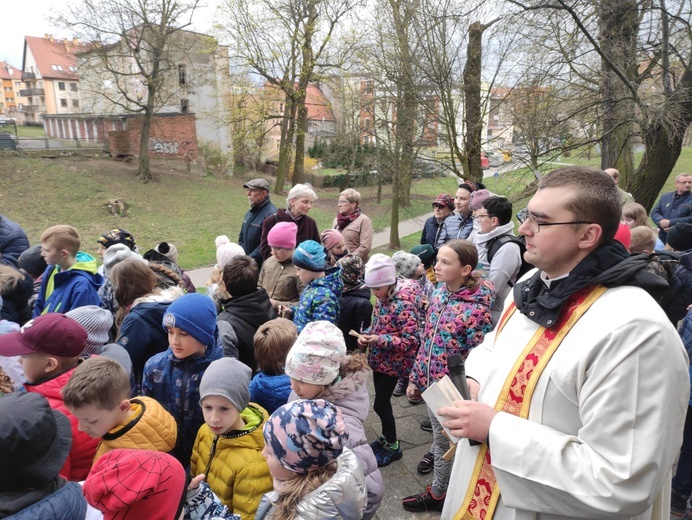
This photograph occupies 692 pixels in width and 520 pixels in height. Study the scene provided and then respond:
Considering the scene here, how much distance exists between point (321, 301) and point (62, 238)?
2.35 metres

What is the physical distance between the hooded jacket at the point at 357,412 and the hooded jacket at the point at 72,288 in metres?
2.19

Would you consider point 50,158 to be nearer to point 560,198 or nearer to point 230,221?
point 230,221

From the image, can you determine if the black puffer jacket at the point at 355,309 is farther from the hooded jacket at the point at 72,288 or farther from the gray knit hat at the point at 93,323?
the hooded jacket at the point at 72,288

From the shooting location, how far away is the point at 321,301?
351 cm

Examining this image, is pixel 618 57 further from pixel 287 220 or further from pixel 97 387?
pixel 97 387

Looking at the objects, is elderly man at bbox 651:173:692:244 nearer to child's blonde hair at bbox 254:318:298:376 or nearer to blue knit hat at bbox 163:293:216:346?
child's blonde hair at bbox 254:318:298:376

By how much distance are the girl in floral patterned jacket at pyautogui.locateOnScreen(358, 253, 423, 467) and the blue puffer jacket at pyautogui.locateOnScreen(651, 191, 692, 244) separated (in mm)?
5843

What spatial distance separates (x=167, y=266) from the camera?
14.0 ft

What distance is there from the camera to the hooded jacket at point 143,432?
6.91 ft

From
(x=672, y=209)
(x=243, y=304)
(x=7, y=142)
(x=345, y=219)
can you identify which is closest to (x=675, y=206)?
(x=672, y=209)

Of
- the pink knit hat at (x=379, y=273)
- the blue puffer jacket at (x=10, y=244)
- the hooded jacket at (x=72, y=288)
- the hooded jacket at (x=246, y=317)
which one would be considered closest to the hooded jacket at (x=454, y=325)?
the pink knit hat at (x=379, y=273)

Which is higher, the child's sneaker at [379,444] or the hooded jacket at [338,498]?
the hooded jacket at [338,498]

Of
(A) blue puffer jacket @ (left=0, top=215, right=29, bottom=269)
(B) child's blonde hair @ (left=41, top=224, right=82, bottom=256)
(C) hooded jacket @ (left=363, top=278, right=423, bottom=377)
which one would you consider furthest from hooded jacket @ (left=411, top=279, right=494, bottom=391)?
(A) blue puffer jacket @ (left=0, top=215, right=29, bottom=269)

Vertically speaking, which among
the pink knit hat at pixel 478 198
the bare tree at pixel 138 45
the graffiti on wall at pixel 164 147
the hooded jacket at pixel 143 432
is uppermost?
the bare tree at pixel 138 45
